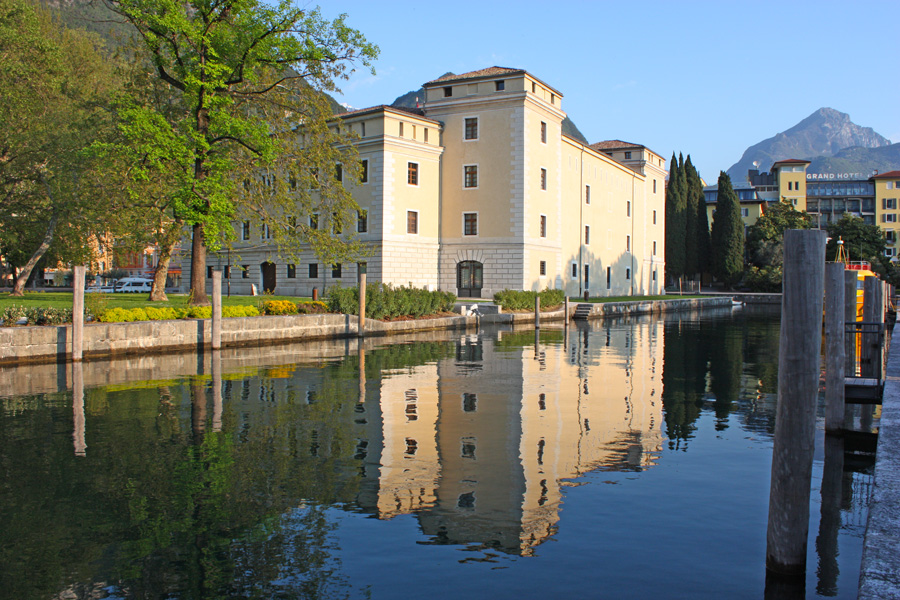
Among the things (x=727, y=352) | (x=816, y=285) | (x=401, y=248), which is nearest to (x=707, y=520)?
(x=816, y=285)

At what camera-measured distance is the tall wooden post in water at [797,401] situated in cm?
512

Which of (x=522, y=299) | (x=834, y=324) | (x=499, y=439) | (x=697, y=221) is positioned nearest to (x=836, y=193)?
(x=697, y=221)

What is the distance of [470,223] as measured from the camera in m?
47.9

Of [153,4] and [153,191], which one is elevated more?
[153,4]

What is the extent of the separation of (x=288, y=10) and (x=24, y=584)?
24.3 meters

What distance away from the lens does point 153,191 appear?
26.1 meters

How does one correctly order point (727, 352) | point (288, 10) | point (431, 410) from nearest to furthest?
point (431, 410), point (727, 352), point (288, 10)

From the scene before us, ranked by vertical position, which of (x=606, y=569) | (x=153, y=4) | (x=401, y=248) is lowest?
(x=606, y=569)

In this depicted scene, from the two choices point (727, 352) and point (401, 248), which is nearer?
point (727, 352)

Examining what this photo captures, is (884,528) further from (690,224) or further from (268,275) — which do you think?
(690,224)

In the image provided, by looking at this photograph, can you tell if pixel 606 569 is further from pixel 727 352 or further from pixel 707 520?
pixel 727 352

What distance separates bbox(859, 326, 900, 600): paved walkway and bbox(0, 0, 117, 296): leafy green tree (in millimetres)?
28704

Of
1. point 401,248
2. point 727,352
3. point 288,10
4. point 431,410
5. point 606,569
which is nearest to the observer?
point 606,569

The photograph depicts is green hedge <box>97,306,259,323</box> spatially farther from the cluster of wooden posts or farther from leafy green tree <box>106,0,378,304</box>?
the cluster of wooden posts
